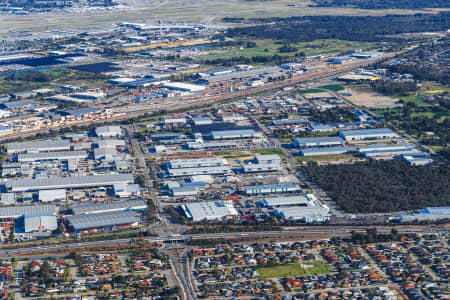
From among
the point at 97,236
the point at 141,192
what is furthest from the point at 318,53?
the point at 97,236

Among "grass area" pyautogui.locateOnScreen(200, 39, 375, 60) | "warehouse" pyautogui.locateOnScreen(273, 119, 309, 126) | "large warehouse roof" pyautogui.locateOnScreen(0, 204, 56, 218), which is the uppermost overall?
"grass area" pyautogui.locateOnScreen(200, 39, 375, 60)

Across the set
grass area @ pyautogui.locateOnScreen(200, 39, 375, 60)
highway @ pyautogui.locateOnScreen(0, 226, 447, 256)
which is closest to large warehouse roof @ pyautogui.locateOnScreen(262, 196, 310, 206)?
highway @ pyautogui.locateOnScreen(0, 226, 447, 256)

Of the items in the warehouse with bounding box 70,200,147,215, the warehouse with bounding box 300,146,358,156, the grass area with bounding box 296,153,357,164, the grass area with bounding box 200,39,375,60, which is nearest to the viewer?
the warehouse with bounding box 70,200,147,215

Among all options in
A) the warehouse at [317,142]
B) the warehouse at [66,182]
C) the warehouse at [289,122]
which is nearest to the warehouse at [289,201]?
the warehouse at [66,182]

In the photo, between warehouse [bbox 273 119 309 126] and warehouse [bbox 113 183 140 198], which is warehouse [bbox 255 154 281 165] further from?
warehouse [bbox 273 119 309 126]

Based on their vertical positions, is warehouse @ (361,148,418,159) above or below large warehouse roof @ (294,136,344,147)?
below

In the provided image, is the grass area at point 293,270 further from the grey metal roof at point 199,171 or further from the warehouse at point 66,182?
the warehouse at point 66,182

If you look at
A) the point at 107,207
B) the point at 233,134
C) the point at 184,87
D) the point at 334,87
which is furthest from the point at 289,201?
the point at 334,87
